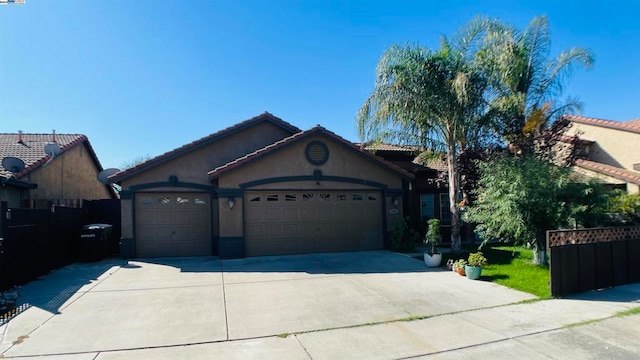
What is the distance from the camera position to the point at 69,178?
17453 millimetres

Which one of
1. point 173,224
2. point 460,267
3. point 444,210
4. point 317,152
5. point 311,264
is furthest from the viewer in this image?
point 444,210

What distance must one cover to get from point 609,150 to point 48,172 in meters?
24.7

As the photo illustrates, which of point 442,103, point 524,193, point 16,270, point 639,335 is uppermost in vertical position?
point 442,103

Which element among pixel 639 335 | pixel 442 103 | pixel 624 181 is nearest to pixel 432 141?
pixel 442 103

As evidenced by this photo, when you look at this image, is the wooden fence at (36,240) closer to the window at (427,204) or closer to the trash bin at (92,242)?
the trash bin at (92,242)

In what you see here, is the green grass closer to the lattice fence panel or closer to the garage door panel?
the lattice fence panel

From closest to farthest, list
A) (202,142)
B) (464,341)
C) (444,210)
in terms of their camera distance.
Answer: (464,341) → (202,142) → (444,210)

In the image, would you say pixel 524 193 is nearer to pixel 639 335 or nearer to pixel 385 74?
pixel 639 335

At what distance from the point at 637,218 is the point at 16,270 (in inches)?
653

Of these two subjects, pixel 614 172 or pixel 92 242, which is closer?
pixel 92 242

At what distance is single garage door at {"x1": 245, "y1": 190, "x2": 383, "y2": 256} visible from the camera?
515 inches

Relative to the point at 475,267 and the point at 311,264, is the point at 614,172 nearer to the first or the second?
the point at 475,267

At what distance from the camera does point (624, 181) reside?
14.0 meters

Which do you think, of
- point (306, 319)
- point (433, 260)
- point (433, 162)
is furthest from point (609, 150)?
point (306, 319)
